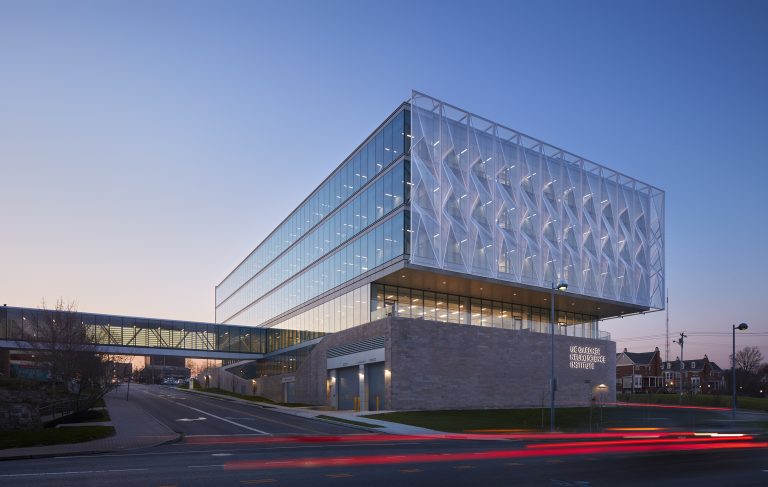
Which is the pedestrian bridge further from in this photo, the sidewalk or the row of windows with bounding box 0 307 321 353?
the sidewalk

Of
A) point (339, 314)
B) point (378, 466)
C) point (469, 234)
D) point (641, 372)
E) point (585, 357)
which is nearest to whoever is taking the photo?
point (378, 466)

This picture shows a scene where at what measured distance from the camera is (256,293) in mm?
99125

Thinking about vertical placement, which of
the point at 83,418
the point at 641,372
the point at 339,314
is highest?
the point at 339,314

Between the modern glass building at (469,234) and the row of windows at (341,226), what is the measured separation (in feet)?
0.58

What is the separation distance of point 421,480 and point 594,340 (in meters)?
58.6

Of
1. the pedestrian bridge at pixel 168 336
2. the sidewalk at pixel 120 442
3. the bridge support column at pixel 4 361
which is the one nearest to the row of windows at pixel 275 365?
the pedestrian bridge at pixel 168 336

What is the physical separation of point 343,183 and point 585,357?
30873mm

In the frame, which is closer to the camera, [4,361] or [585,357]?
[585,357]

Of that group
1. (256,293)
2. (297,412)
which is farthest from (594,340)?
(256,293)

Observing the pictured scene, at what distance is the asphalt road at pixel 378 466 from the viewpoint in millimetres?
16125

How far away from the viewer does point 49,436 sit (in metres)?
27.8

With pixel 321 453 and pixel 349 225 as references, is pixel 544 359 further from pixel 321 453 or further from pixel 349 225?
pixel 321 453

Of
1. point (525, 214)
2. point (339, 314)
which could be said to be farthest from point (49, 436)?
point (525, 214)

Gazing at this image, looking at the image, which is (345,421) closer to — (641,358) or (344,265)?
(344,265)
